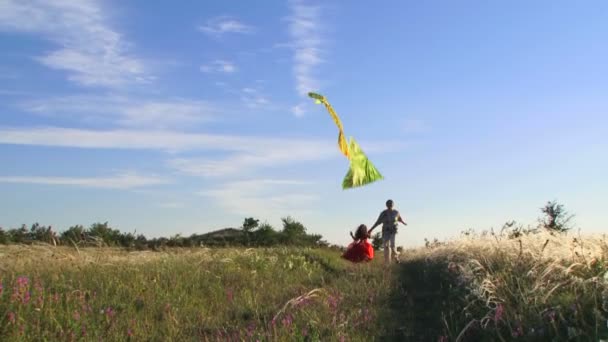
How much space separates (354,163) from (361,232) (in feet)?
40.7

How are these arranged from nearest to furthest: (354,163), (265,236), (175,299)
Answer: (354,163) < (175,299) < (265,236)

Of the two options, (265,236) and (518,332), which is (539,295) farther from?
(265,236)

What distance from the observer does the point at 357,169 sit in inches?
160

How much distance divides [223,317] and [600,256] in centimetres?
551

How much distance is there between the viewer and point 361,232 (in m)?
16.3

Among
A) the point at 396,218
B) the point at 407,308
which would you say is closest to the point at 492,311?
the point at 407,308

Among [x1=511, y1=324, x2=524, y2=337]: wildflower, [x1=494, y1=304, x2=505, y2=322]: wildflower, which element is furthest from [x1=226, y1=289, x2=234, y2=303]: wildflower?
[x1=511, y1=324, x2=524, y2=337]: wildflower

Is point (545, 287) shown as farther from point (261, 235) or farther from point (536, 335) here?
point (261, 235)

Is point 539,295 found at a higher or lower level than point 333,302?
higher

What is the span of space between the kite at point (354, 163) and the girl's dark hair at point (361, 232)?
12010mm

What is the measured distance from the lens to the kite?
3.98 metres

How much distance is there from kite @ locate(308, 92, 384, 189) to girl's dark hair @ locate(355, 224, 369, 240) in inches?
473

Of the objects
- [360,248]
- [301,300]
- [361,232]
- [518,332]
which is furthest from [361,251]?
[518,332]

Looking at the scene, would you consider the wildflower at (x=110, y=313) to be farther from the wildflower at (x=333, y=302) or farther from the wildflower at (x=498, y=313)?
the wildflower at (x=498, y=313)
